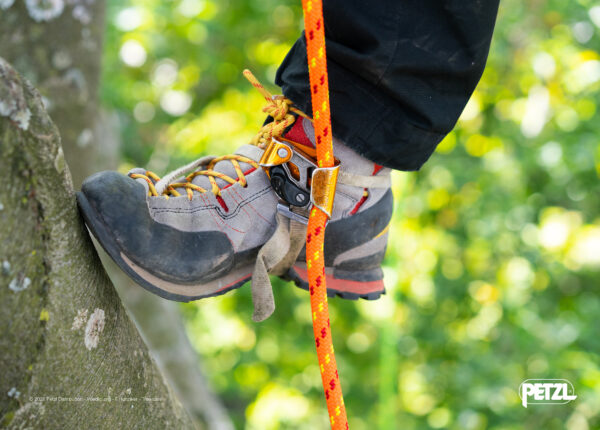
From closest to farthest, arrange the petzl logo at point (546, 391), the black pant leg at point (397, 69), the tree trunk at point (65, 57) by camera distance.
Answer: the black pant leg at point (397, 69)
the tree trunk at point (65, 57)
the petzl logo at point (546, 391)

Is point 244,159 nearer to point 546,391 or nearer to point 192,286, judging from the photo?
point 192,286

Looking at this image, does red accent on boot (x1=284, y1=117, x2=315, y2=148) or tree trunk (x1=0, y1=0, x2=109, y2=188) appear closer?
red accent on boot (x1=284, y1=117, x2=315, y2=148)

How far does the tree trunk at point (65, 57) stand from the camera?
5.55 ft

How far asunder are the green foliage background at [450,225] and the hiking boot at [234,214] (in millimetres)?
2390

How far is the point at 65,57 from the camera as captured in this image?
1856 mm

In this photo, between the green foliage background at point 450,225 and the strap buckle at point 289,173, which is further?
the green foliage background at point 450,225

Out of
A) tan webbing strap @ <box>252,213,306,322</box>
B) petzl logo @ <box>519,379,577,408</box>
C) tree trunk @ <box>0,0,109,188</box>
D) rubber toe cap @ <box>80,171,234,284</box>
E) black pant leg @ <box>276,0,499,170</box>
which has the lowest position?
petzl logo @ <box>519,379,577,408</box>

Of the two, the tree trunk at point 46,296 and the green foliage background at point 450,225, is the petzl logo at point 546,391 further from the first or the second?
the tree trunk at point 46,296

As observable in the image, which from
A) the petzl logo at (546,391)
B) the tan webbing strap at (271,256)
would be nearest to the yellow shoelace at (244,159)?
the tan webbing strap at (271,256)

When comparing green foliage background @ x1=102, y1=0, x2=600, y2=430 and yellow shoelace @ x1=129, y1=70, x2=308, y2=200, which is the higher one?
yellow shoelace @ x1=129, y1=70, x2=308, y2=200

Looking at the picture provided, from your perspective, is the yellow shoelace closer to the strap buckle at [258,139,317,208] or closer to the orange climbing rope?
the strap buckle at [258,139,317,208]

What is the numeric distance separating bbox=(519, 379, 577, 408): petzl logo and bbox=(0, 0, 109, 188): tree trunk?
2429mm

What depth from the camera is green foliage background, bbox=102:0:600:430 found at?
359 centimetres

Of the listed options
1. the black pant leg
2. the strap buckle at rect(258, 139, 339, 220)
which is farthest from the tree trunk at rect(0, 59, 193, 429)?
the black pant leg
